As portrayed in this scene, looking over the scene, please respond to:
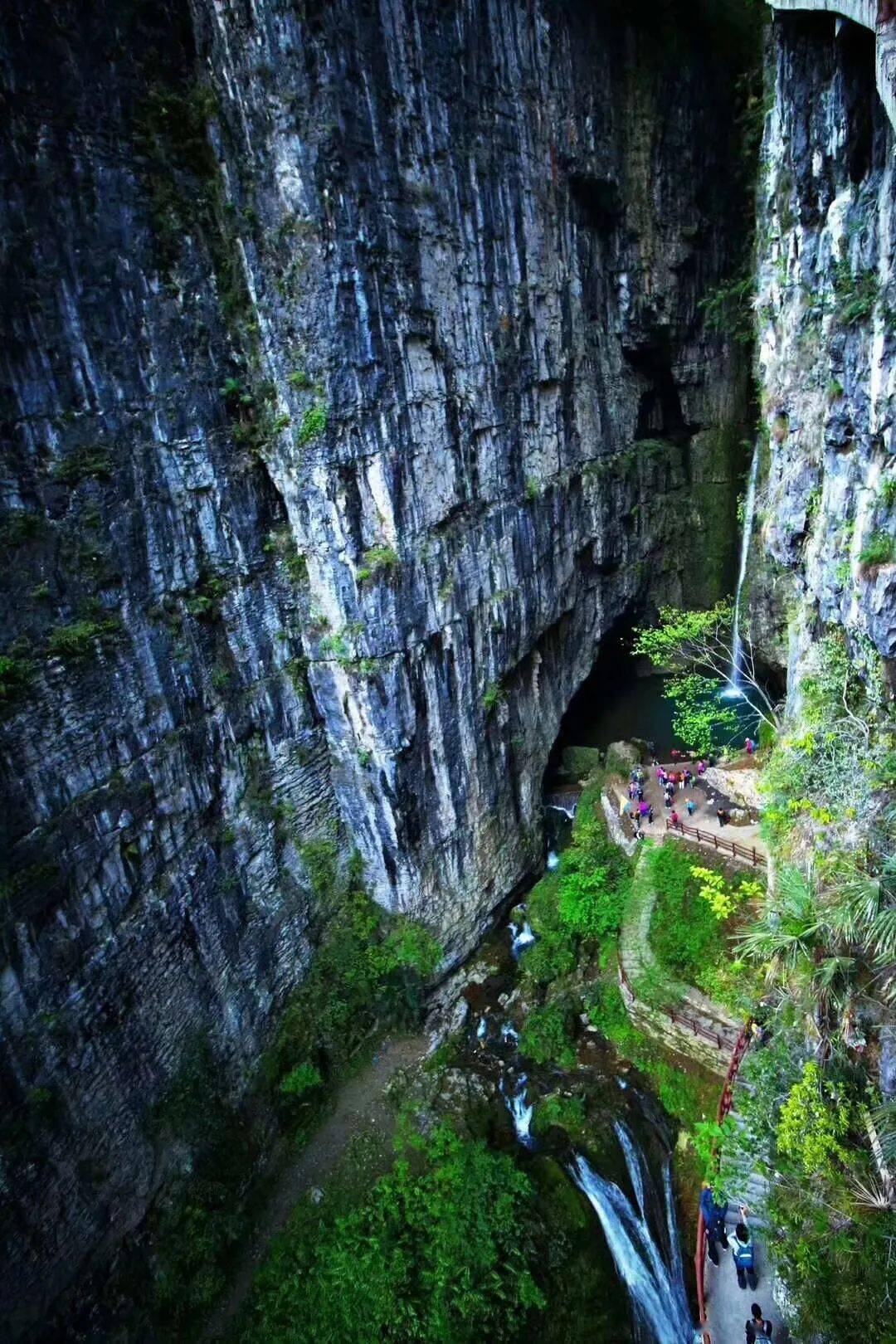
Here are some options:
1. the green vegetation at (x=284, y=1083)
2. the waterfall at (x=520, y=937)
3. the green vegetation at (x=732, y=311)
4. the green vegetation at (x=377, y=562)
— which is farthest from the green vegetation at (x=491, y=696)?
the green vegetation at (x=732, y=311)

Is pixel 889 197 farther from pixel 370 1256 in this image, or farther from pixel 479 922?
pixel 370 1256

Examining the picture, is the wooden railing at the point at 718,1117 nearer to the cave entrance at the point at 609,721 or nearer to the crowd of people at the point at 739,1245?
the crowd of people at the point at 739,1245

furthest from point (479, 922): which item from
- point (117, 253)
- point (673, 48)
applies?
point (673, 48)

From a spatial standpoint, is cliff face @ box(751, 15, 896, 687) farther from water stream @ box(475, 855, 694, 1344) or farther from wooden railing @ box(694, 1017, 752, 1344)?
water stream @ box(475, 855, 694, 1344)

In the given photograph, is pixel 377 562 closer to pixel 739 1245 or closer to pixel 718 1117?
pixel 718 1117

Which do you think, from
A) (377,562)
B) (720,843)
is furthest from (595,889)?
(377,562)

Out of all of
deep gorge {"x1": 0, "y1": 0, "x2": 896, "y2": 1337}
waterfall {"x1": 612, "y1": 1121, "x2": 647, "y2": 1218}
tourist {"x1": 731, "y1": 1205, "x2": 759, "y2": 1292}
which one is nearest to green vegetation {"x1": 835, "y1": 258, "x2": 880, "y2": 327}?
deep gorge {"x1": 0, "y1": 0, "x2": 896, "y2": 1337}
